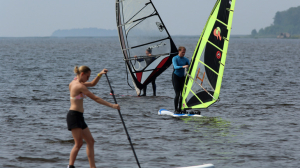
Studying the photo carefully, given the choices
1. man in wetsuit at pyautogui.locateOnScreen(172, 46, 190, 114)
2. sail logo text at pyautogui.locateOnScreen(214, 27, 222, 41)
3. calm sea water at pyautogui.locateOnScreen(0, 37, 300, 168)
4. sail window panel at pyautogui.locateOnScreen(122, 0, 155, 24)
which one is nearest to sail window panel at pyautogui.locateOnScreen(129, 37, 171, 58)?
sail window panel at pyautogui.locateOnScreen(122, 0, 155, 24)

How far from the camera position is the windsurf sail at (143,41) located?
16125 millimetres

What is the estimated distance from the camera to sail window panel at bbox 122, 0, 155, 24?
633 inches

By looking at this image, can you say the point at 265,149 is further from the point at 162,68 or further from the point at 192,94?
the point at 162,68

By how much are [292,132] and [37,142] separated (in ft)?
18.9

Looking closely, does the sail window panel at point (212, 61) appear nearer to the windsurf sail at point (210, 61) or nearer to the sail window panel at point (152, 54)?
the windsurf sail at point (210, 61)

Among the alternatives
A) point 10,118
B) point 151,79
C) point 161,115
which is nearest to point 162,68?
point 151,79

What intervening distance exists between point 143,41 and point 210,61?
19.0 ft

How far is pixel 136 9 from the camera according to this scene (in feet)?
53.2

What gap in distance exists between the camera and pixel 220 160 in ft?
23.9

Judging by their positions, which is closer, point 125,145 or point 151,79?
point 125,145

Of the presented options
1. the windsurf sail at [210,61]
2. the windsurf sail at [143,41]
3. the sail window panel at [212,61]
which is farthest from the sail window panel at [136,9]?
the sail window panel at [212,61]

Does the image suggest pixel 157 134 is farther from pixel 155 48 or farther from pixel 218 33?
pixel 155 48

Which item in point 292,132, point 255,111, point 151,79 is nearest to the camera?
point 292,132

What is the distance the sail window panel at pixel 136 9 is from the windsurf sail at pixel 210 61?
5.56m
